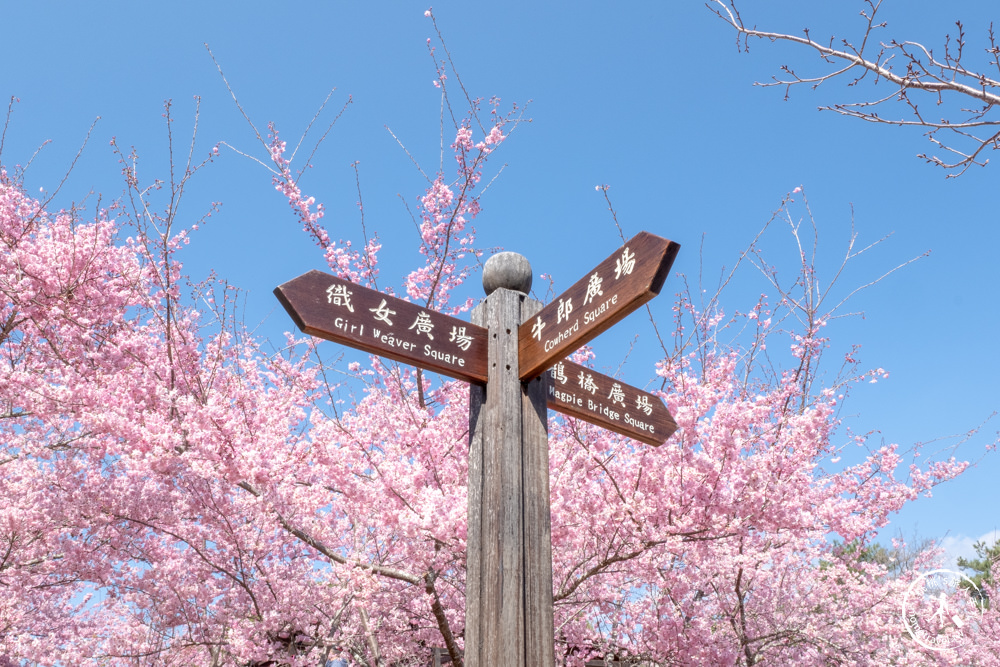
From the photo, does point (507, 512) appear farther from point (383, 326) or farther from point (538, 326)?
point (383, 326)

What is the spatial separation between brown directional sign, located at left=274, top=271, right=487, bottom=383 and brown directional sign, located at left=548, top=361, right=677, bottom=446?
37cm

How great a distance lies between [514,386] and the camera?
2820 millimetres

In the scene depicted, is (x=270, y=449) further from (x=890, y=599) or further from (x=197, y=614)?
(x=890, y=599)

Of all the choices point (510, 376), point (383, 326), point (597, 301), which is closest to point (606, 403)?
point (510, 376)

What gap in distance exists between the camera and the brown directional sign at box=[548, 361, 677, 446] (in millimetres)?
3006

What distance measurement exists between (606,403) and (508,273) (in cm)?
73

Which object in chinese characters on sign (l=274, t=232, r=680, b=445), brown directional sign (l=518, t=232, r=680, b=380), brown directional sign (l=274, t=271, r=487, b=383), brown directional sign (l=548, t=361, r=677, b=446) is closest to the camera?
brown directional sign (l=518, t=232, r=680, b=380)

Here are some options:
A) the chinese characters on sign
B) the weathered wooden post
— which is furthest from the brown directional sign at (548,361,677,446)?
the weathered wooden post

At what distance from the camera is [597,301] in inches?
100

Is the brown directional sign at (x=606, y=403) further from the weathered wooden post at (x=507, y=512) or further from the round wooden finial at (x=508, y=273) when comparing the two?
the round wooden finial at (x=508, y=273)

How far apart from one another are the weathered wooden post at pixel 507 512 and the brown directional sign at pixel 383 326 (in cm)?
11

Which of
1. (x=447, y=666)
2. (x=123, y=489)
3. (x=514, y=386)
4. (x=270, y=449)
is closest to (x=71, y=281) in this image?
(x=123, y=489)

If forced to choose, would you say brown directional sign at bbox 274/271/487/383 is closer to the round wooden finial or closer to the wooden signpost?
the wooden signpost

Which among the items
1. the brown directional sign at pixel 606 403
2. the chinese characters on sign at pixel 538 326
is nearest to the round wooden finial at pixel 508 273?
the chinese characters on sign at pixel 538 326
